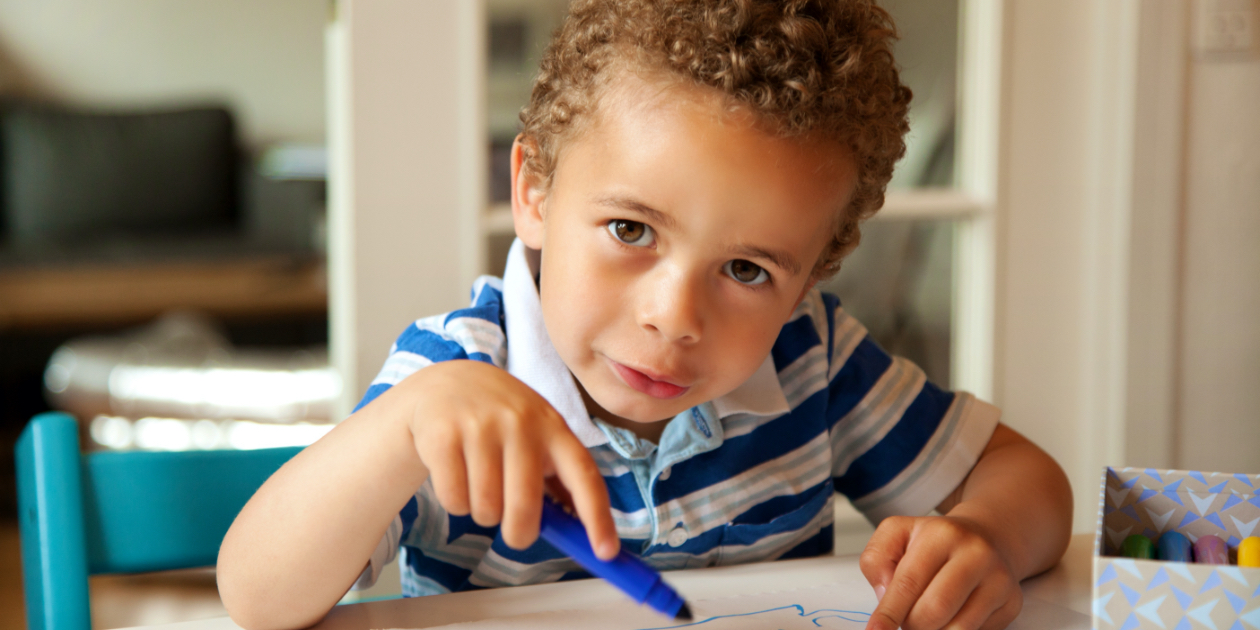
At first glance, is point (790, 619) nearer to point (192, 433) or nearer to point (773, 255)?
point (773, 255)

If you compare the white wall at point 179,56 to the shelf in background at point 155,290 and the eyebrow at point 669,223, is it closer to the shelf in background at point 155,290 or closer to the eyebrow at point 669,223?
the shelf in background at point 155,290

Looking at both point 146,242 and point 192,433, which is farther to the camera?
point 146,242

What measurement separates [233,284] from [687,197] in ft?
8.61

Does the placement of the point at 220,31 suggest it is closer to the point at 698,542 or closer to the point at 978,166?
the point at 978,166

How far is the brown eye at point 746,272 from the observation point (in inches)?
21.4

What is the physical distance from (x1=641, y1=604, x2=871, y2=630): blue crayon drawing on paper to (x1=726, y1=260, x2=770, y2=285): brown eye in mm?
176

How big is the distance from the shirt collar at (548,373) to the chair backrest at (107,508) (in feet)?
0.64

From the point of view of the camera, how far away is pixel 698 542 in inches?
25.7

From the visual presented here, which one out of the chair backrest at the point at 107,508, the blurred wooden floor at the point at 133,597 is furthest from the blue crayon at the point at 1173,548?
the blurred wooden floor at the point at 133,597

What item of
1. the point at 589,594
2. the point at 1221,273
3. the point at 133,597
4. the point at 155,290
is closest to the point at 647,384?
the point at 589,594

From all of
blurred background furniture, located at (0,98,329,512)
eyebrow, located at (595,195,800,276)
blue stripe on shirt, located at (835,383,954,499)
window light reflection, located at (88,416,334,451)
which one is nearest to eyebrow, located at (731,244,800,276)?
eyebrow, located at (595,195,800,276)

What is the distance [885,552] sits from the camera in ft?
1.78

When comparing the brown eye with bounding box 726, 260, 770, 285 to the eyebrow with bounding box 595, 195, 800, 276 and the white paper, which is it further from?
the white paper

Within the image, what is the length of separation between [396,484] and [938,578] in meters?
0.28
